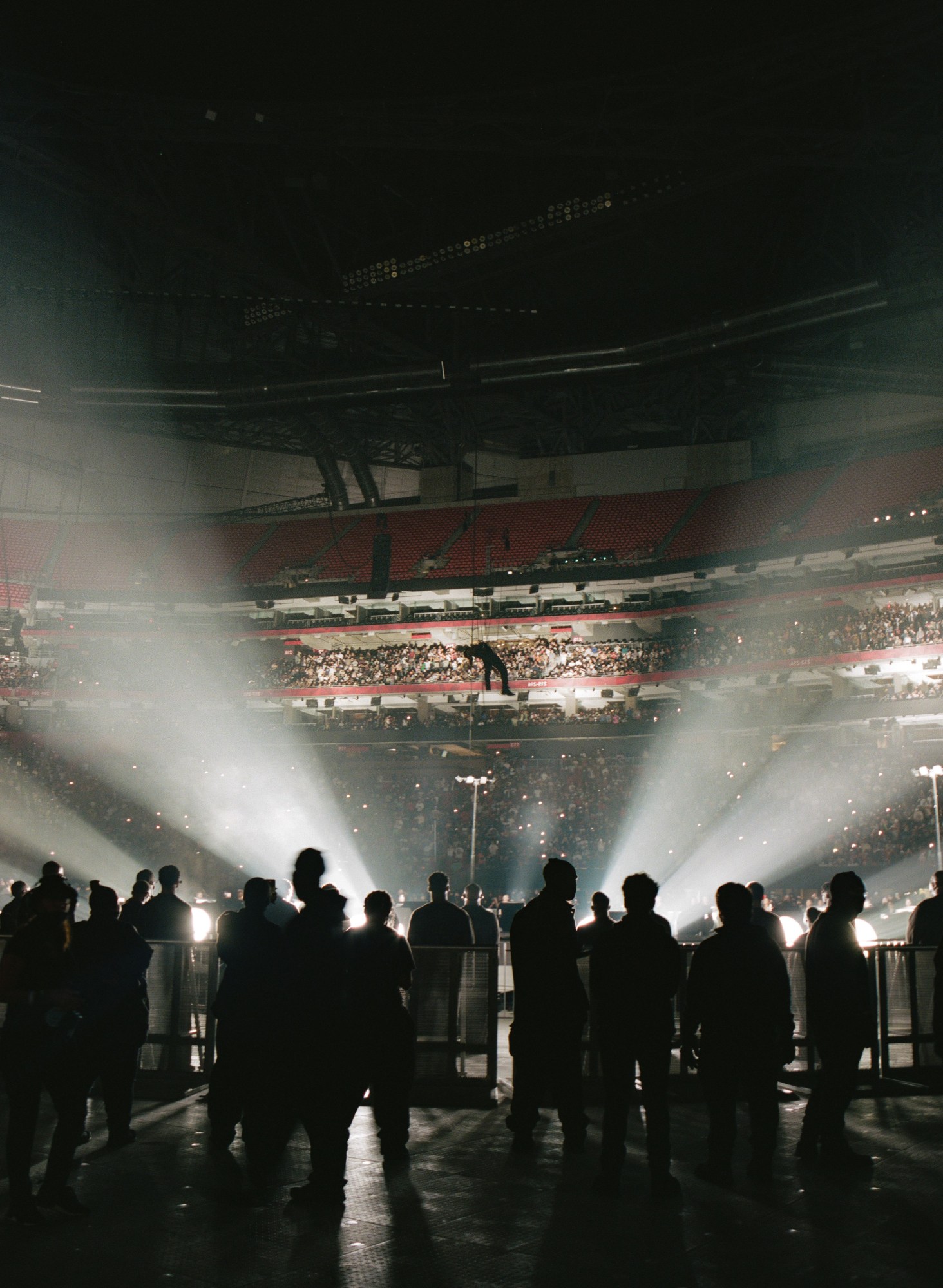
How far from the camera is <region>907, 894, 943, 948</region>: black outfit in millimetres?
8633

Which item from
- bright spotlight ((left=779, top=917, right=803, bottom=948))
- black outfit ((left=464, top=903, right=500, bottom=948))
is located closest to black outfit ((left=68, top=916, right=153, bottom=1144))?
black outfit ((left=464, top=903, right=500, bottom=948))

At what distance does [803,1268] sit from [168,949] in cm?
562

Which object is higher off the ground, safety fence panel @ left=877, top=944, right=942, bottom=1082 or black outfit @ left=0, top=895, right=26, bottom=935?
black outfit @ left=0, top=895, right=26, bottom=935

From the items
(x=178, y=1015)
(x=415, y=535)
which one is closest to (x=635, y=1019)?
(x=178, y=1015)

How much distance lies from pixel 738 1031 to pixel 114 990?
3.73 metres

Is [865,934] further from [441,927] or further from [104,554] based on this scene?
[104,554]

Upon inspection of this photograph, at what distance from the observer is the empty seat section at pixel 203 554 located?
4019cm

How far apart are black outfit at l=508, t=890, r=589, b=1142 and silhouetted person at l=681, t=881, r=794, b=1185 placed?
72 cm

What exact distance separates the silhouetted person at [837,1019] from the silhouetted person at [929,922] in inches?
117

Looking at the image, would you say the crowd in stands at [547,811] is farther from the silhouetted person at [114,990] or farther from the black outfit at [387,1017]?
the silhouetted person at [114,990]

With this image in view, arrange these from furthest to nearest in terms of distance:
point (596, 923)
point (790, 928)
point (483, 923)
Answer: point (790, 928), point (483, 923), point (596, 923)

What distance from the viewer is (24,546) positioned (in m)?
41.0

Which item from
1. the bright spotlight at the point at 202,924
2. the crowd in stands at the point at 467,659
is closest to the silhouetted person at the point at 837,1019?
the bright spotlight at the point at 202,924

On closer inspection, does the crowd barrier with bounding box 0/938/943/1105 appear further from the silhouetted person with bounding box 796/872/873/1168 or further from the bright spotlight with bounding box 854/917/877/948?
the bright spotlight with bounding box 854/917/877/948
